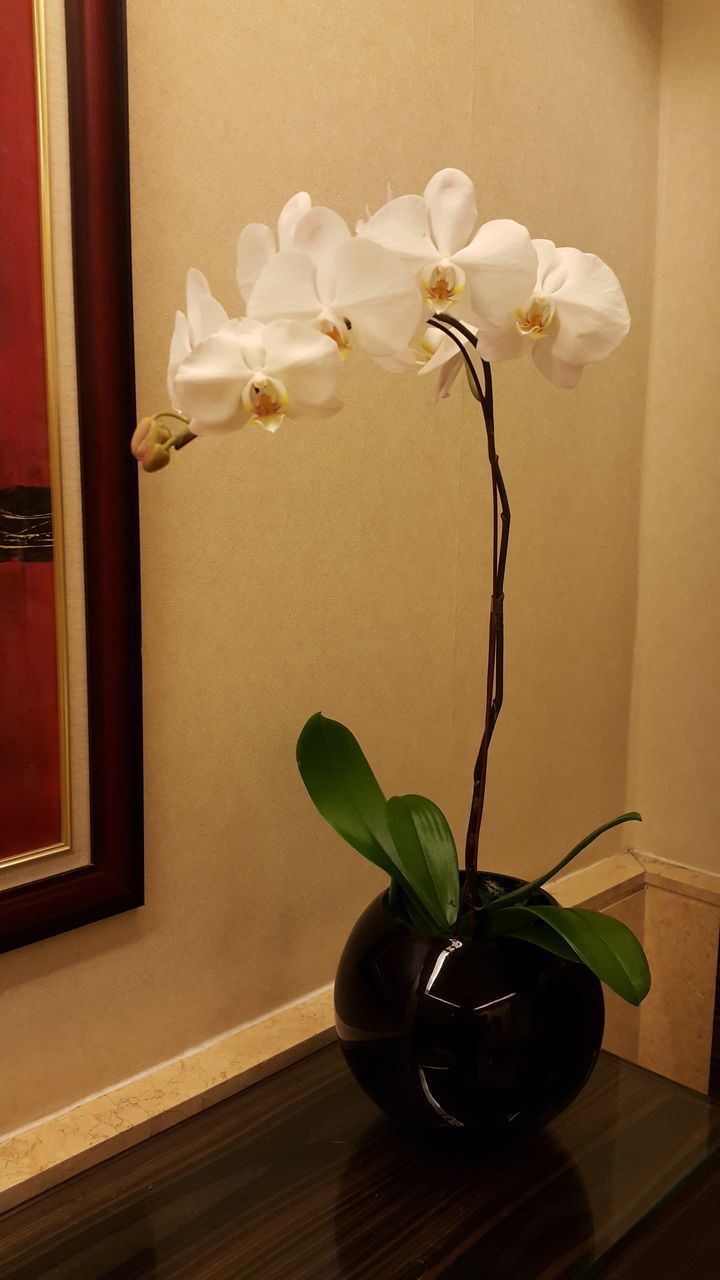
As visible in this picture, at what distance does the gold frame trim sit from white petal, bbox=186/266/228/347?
0.23m

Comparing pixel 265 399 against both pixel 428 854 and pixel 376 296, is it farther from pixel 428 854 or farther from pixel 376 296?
pixel 428 854

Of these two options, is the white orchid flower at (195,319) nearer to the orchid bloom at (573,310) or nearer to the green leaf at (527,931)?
the orchid bloom at (573,310)

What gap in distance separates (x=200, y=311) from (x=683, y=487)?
45.6 inches

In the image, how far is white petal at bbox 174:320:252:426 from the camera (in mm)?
636

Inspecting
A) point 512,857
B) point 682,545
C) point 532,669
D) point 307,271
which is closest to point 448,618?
point 532,669

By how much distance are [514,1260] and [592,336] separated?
0.75 meters

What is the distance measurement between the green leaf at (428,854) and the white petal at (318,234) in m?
0.52

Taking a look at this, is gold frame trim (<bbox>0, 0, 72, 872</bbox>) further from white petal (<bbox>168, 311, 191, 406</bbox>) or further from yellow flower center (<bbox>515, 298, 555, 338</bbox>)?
yellow flower center (<bbox>515, 298, 555, 338</bbox>)

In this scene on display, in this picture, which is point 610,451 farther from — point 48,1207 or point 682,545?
point 48,1207

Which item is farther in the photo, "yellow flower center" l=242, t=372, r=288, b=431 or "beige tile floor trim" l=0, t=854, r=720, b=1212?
"beige tile floor trim" l=0, t=854, r=720, b=1212

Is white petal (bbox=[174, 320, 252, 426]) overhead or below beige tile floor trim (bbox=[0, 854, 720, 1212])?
overhead

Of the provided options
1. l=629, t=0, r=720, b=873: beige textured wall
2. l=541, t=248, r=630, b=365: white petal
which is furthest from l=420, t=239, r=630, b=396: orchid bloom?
l=629, t=0, r=720, b=873: beige textured wall

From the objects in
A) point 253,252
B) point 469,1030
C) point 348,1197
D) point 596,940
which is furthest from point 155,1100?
point 253,252

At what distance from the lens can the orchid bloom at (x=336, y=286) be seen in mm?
677
